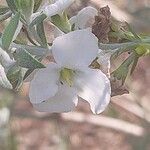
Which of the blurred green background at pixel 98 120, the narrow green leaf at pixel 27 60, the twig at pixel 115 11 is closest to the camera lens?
the narrow green leaf at pixel 27 60

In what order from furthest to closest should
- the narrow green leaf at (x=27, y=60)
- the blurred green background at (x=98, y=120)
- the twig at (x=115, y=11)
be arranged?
the blurred green background at (x=98, y=120)
the twig at (x=115, y=11)
the narrow green leaf at (x=27, y=60)

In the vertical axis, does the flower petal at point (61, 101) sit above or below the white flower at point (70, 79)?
below

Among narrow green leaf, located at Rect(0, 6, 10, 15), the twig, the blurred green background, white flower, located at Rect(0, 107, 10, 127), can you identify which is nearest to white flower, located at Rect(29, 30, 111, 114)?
narrow green leaf, located at Rect(0, 6, 10, 15)

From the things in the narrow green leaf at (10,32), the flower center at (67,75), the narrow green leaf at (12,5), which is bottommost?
the flower center at (67,75)

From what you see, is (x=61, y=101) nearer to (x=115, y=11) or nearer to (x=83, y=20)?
(x=83, y=20)

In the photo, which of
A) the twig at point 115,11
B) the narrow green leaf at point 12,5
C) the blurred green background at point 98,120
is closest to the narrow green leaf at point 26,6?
the narrow green leaf at point 12,5

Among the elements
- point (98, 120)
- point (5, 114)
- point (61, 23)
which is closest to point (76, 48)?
point (61, 23)

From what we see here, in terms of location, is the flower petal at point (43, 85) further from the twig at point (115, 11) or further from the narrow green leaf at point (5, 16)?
the twig at point (115, 11)
